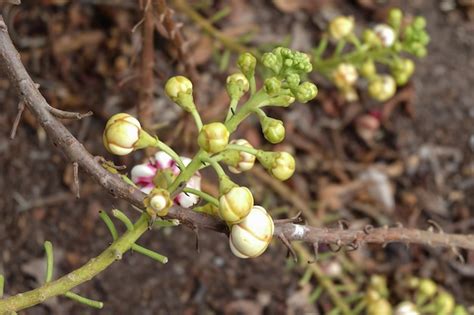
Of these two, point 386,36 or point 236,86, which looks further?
point 386,36

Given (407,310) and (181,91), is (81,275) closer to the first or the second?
(181,91)

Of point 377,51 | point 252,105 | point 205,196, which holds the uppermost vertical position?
point 252,105

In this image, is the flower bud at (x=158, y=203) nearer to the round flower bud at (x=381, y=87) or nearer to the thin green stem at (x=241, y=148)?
the thin green stem at (x=241, y=148)

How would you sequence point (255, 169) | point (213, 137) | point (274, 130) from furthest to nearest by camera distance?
point (255, 169), point (274, 130), point (213, 137)

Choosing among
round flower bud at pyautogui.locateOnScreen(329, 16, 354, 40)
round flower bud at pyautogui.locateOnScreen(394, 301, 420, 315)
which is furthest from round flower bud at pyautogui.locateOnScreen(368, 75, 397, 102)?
round flower bud at pyautogui.locateOnScreen(394, 301, 420, 315)

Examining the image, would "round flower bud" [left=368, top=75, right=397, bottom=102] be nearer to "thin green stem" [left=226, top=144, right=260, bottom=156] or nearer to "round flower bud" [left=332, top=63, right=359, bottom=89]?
"round flower bud" [left=332, top=63, right=359, bottom=89]

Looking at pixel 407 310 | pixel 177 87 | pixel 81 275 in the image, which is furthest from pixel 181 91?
pixel 407 310
